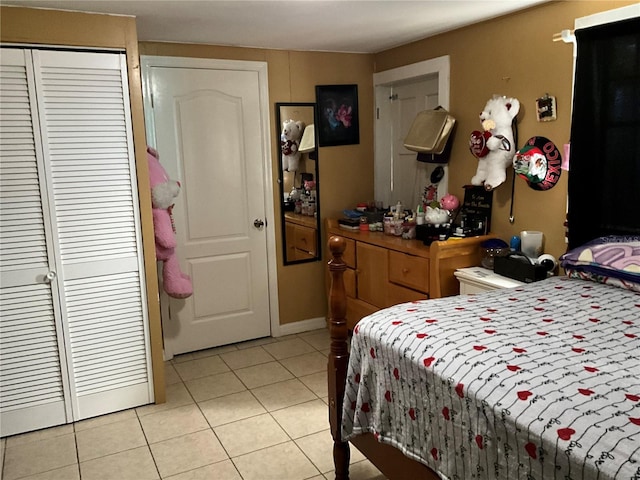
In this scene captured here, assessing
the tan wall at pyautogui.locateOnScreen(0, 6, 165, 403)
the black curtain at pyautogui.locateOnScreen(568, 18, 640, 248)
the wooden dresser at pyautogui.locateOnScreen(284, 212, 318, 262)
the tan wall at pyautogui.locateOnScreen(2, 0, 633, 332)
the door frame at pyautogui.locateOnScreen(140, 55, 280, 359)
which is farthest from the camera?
the wooden dresser at pyautogui.locateOnScreen(284, 212, 318, 262)

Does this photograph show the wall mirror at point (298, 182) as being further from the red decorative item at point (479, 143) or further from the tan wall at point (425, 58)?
the red decorative item at point (479, 143)

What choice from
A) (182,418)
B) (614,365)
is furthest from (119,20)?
(614,365)

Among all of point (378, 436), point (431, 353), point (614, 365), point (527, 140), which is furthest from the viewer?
point (527, 140)

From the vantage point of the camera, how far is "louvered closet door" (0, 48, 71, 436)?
2.58 metres

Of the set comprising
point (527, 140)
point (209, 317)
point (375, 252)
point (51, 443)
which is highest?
point (527, 140)

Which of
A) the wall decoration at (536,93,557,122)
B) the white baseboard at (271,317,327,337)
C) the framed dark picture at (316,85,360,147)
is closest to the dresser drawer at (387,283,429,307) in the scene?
the white baseboard at (271,317,327,337)

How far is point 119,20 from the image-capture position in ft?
8.89

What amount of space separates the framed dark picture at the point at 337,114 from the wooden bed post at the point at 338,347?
2.05m

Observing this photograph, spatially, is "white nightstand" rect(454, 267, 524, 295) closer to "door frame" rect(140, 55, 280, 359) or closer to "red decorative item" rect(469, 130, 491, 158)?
→ "red decorative item" rect(469, 130, 491, 158)

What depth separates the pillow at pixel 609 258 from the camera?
2238mm

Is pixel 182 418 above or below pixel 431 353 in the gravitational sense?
below

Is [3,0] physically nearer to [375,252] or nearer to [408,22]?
[408,22]

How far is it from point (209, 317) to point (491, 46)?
2.69m

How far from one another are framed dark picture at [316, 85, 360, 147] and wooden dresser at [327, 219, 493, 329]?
663 millimetres
